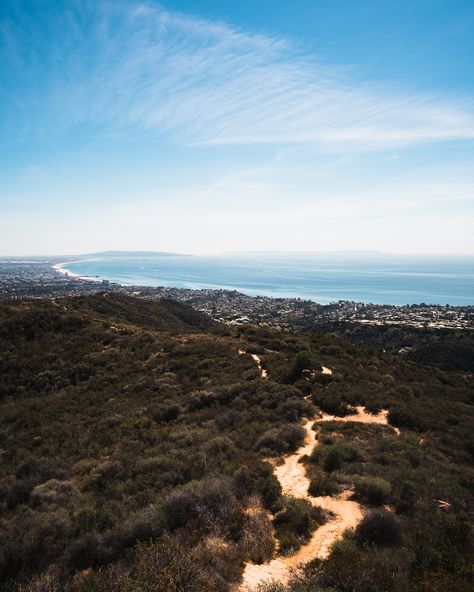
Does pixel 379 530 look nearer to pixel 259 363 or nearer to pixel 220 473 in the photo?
pixel 220 473

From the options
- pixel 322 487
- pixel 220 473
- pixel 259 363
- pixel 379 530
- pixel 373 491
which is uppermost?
pixel 379 530

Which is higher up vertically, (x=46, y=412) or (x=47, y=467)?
(x=47, y=467)

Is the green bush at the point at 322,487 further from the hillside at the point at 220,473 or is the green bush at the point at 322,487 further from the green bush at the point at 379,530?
the green bush at the point at 379,530

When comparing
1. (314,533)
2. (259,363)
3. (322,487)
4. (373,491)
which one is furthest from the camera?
(259,363)

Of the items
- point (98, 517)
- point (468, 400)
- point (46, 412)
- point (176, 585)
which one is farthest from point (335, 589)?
point (468, 400)

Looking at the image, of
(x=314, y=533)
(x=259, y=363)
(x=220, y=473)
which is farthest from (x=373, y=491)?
(x=259, y=363)

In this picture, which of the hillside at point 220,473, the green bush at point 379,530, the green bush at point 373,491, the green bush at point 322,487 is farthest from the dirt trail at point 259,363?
the green bush at point 379,530

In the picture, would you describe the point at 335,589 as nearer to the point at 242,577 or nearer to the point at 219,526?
the point at 242,577
